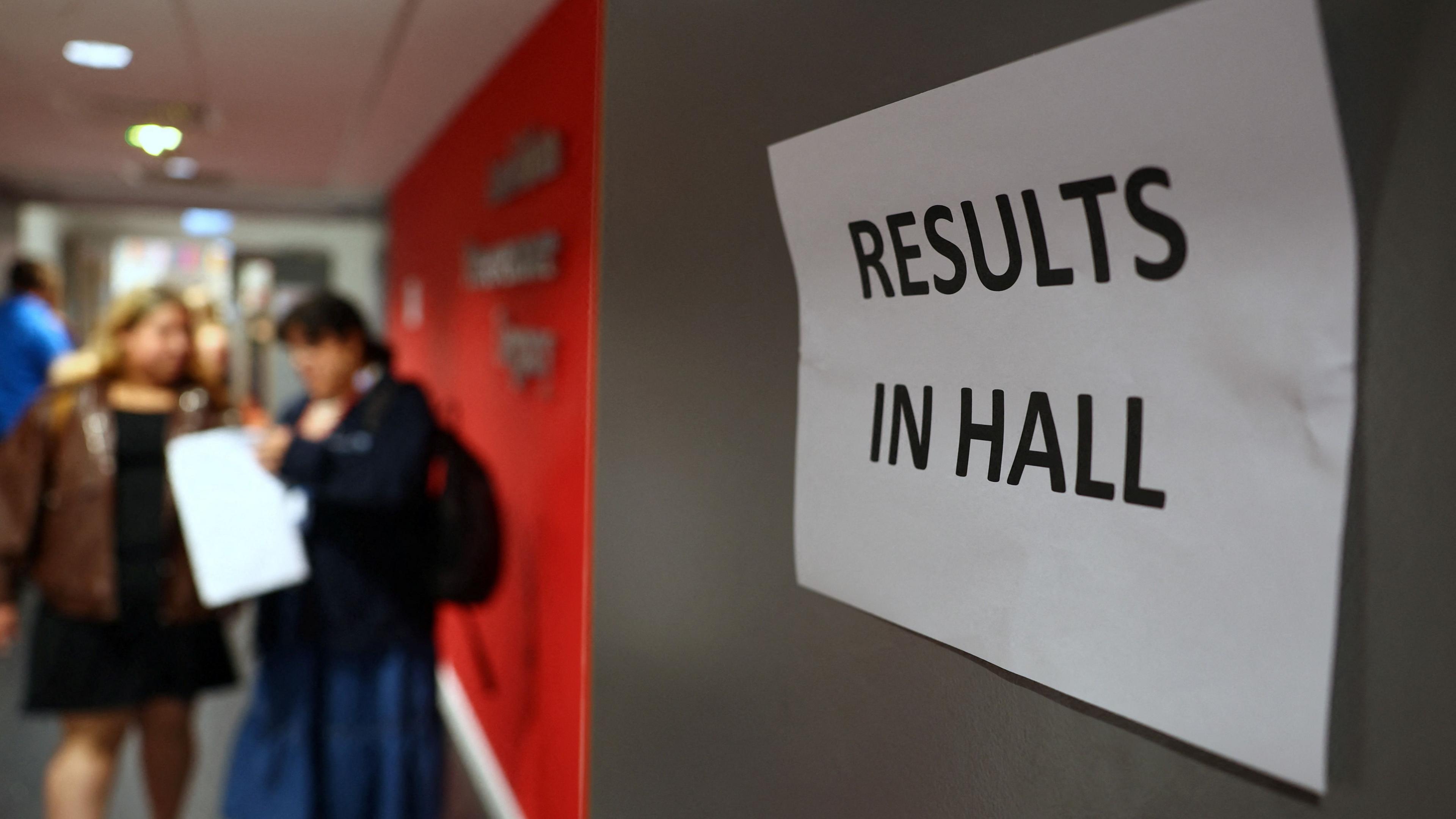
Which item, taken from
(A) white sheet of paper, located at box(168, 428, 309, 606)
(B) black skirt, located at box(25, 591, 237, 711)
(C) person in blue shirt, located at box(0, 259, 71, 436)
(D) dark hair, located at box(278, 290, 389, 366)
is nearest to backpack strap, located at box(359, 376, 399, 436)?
(D) dark hair, located at box(278, 290, 389, 366)

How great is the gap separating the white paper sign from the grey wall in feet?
0.09

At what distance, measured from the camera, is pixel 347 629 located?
2.32m

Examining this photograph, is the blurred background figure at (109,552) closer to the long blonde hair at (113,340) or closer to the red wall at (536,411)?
the long blonde hair at (113,340)

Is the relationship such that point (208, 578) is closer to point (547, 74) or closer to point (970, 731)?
point (547, 74)

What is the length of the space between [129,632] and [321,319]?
3.03 feet

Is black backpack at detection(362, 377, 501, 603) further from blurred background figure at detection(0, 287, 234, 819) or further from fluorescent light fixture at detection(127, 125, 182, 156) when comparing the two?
fluorescent light fixture at detection(127, 125, 182, 156)

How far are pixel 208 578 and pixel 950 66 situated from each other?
6.97 ft

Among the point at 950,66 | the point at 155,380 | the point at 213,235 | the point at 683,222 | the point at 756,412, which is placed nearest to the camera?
the point at 950,66

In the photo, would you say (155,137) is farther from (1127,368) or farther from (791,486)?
(1127,368)

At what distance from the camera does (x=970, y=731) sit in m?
0.85

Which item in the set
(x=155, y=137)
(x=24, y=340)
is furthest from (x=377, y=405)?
(x=24, y=340)

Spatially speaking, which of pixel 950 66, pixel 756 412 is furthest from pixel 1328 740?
pixel 756 412

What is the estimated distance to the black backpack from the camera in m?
2.28

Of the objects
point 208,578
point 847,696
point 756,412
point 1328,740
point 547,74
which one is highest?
point 547,74
